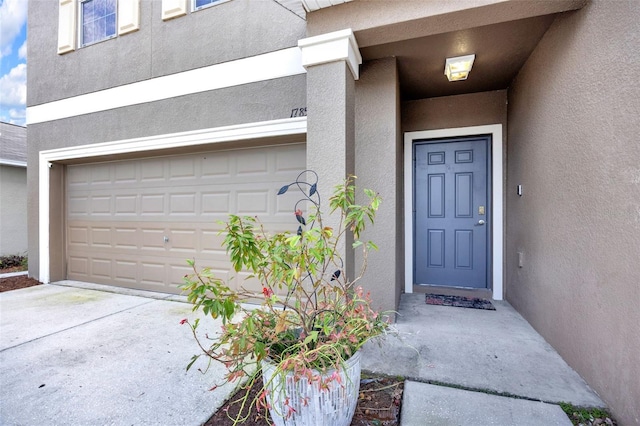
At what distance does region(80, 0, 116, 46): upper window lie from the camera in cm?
480

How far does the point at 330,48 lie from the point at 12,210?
28.4ft

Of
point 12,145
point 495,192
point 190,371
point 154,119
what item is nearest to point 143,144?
point 154,119

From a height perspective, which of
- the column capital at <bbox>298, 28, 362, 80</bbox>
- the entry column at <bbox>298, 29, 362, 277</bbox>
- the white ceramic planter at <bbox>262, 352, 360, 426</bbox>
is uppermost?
the column capital at <bbox>298, 28, 362, 80</bbox>

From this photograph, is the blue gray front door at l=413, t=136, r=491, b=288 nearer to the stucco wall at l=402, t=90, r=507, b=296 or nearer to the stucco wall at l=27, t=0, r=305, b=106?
the stucco wall at l=402, t=90, r=507, b=296

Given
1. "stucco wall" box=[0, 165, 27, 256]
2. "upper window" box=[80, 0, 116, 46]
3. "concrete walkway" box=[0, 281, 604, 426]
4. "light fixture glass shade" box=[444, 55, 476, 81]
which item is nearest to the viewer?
"concrete walkway" box=[0, 281, 604, 426]

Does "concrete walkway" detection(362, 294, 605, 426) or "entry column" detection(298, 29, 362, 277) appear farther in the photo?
"entry column" detection(298, 29, 362, 277)

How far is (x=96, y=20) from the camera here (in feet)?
16.2

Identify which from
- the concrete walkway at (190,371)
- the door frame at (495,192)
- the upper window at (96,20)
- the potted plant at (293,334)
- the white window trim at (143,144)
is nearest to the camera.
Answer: the potted plant at (293,334)

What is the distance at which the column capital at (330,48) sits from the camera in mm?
2516

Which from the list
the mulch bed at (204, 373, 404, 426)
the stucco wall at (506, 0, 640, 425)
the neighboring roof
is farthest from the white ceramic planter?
the neighboring roof

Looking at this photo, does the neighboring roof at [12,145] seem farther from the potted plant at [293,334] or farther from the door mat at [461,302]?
the door mat at [461,302]

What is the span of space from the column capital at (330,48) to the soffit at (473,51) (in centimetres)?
34

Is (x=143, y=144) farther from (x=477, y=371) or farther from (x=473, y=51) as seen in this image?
(x=477, y=371)

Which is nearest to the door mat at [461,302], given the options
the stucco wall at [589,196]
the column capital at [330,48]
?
the stucco wall at [589,196]
